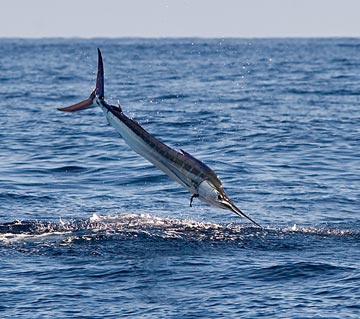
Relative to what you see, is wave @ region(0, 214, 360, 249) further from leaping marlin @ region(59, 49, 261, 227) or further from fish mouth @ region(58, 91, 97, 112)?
fish mouth @ region(58, 91, 97, 112)

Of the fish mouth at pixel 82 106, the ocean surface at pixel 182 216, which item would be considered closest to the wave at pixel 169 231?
the ocean surface at pixel 182 216

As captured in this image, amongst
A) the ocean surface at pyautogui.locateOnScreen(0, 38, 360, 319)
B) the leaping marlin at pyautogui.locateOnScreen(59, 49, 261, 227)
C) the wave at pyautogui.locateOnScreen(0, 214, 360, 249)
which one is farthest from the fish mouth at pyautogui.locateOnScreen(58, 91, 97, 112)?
the wave at pyautogui.locateOnScreen(0, 214, 360, 249)

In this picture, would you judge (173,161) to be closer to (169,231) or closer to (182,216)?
(169,231)

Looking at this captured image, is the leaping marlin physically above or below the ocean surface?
above

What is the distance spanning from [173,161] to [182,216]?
5.58 meters

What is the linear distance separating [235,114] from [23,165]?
14.9m

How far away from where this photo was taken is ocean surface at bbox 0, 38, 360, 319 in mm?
17172

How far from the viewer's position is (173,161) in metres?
18.5

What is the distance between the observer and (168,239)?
21.0 meters

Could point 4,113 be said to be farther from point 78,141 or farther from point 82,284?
point 82,284

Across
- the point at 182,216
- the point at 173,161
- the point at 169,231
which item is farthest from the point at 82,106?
the point at 182,216

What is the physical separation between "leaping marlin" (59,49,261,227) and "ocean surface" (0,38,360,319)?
4.95 feet

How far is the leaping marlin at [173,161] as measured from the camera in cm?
A: 1797

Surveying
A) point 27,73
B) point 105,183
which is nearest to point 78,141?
point 105,183
